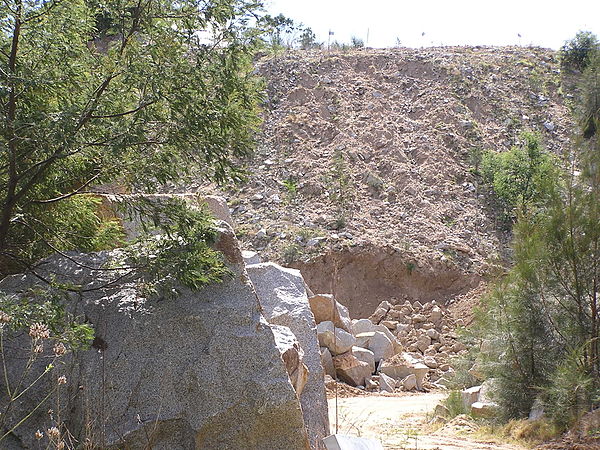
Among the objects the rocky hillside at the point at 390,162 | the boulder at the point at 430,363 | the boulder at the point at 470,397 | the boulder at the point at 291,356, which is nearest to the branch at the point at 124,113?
the boulder at the point at 291,356

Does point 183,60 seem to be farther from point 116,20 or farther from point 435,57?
point 435,57

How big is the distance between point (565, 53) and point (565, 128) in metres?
6.98

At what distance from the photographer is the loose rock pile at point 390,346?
606 inches

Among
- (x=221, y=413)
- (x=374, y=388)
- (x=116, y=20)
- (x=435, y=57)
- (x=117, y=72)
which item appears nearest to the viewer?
(x=221, y=413)

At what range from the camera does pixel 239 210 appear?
2639 centimetres

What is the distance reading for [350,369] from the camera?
1541 cm

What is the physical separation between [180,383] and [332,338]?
9.29 meters

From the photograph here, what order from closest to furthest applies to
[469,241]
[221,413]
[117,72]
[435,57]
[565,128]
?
[221,413]
[117,72]
[469,241]
[565,128]
[435,57]

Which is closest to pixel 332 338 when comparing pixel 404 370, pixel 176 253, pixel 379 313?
pixel 404 370

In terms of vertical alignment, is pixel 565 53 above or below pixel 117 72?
above

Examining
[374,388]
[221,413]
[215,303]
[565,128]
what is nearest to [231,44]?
[215,303]

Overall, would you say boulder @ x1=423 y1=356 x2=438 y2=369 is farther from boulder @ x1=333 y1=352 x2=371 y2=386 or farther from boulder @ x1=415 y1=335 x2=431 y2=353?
boulder @ x1=333 y1=352 x2=371 y2=386

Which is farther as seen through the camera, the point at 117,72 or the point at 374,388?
the point at 374,388

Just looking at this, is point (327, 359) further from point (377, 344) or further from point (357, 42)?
point (357, 42)
